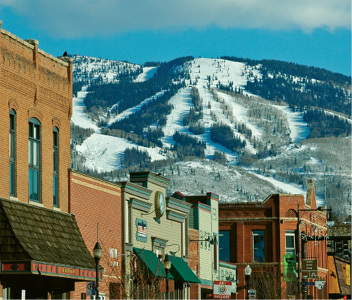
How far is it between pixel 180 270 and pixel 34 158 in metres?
24.7

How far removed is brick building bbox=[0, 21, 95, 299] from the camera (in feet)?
→ 125

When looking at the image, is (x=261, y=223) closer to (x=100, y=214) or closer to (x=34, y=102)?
(x=100, y=214)

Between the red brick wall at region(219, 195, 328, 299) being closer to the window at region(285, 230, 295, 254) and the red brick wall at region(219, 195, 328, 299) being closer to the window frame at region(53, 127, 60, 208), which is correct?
the window at region(285, 230, 295, 254)

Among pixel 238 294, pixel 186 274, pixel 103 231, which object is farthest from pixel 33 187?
pixel 238 294

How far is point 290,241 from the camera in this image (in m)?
98.4

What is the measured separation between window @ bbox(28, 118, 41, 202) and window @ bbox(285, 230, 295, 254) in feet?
192

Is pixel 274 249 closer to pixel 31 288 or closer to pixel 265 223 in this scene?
pixel 265 223

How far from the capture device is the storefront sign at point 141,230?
59.8m

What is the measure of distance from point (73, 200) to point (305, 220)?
180 feet

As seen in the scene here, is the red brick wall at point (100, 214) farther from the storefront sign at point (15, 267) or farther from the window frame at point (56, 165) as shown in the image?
the storefront sign at point (15, 267)

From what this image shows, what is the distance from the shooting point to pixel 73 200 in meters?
47.5

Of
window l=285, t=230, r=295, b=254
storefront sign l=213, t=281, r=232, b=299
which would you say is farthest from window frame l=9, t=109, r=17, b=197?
window l=285, t=230, r=295, b=254

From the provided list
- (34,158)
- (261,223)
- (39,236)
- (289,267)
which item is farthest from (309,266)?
(39,236)

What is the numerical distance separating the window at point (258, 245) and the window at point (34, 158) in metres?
57.9
